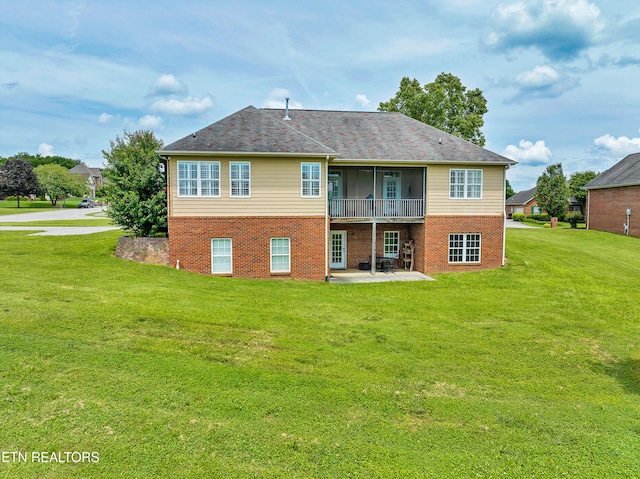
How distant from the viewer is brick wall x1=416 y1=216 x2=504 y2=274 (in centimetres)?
1959

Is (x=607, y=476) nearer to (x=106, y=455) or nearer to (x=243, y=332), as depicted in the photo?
(x=106, y=455)

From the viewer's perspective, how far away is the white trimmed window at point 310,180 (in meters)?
17.4

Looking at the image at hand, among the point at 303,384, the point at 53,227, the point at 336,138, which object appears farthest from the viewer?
the point at 53,227

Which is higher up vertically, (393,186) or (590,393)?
(393,186)

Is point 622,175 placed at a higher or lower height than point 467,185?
higher

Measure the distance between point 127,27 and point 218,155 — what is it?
20.0ft

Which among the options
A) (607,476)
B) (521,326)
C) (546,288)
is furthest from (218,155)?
(607,476)

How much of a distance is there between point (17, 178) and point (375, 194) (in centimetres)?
6379

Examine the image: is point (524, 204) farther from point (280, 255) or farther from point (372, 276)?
point (280, 255)

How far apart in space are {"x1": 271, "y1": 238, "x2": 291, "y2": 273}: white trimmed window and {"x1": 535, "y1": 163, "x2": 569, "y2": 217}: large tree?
42534 mm

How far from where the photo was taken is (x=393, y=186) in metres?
21.3

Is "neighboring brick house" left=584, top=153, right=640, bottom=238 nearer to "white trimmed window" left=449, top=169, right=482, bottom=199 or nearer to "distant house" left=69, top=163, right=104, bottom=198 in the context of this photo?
"white trimmed window" left=449, top=169, right=482, bottom=199

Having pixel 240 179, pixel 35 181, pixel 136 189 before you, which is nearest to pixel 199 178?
pixel 240 179

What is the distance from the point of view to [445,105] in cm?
3775
